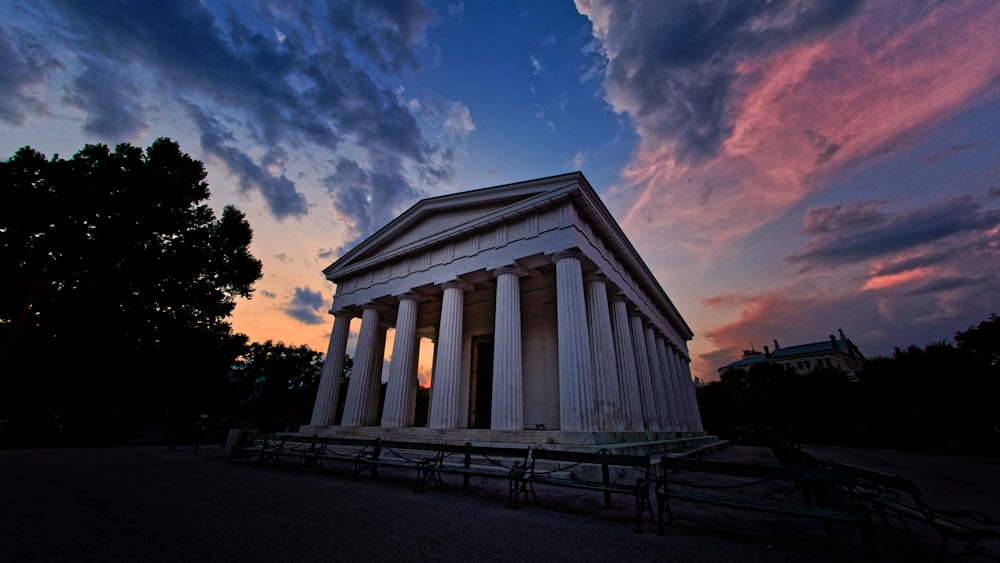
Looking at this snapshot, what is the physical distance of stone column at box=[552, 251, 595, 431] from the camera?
1047 cm

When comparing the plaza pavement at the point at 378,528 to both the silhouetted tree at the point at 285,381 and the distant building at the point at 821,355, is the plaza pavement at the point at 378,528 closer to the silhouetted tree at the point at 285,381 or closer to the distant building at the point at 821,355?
the silhouetted tree at the point at 285,381

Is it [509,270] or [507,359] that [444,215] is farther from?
[507,359]

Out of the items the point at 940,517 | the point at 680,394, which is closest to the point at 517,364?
the point at 940,517

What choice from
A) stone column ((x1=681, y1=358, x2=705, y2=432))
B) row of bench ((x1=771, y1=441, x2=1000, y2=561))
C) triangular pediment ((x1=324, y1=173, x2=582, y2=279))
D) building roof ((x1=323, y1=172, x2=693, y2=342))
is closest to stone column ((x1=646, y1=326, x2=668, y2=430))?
building roof ((x1=323, y1=172, x2=693, y2=342))

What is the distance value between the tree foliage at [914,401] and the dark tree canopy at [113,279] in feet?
139

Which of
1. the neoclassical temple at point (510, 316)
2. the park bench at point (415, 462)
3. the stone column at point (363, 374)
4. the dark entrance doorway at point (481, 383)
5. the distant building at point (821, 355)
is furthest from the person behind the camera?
the distant building at point (821, 355)

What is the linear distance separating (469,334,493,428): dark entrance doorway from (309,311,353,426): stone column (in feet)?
22.4

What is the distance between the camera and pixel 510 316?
12.5 metres

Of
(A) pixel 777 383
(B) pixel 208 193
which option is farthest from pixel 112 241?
(A) pixel 777 383

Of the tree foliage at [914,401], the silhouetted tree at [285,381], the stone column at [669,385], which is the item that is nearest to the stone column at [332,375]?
the stone column at [669,385]

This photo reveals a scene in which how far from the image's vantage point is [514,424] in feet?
36.0

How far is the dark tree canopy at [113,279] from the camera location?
54.1 ft

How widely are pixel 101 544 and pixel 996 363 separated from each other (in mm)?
42331

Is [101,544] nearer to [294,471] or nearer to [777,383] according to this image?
[294,471]
